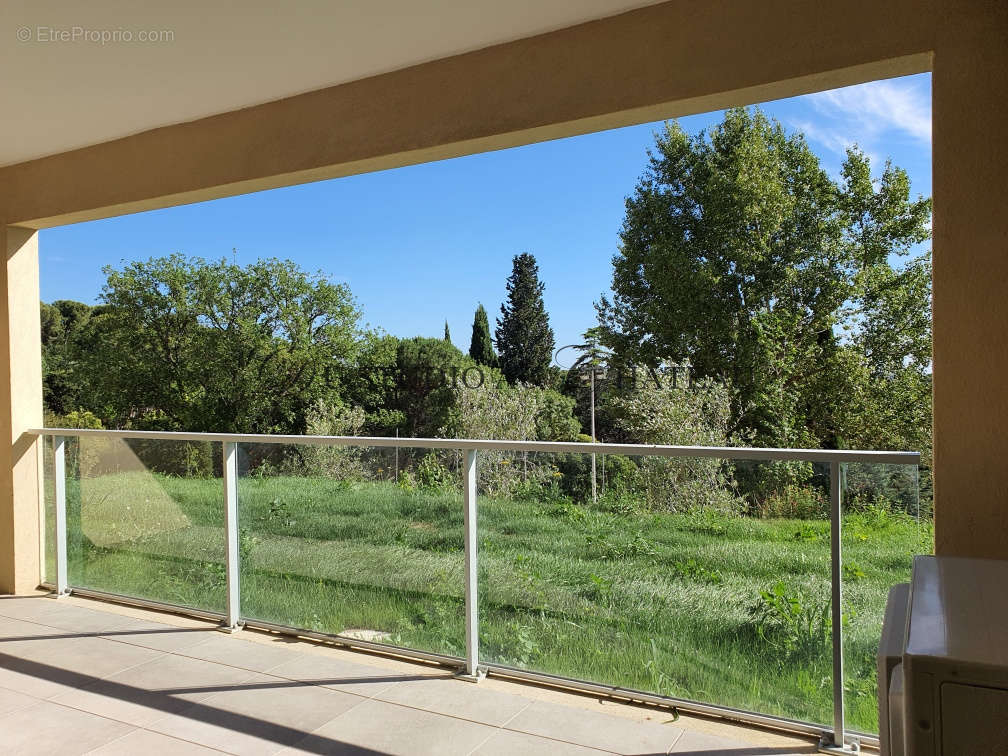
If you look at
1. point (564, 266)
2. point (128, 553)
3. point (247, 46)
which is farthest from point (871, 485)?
point (564, 266)

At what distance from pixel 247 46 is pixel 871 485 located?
253 cm

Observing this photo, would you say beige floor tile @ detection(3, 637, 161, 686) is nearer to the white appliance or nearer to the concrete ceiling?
the concrete ceiling

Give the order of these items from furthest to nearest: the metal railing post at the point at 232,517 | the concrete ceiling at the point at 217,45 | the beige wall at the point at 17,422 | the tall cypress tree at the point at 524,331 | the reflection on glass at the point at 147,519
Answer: the tall cypress tree at the point at 524,331
the beige wall at the point at 17,422
the reflection on glass at the point at 147,519
the metal railing post at the point at 232,517
the concrete ceiling at the point at 217,45

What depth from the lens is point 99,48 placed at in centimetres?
259

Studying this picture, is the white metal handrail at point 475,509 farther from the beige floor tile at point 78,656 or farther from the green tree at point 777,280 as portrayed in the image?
the green tree at point 777,280

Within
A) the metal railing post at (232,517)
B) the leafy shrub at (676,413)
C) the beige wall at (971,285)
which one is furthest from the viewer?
the leafy shrub at (676,413)

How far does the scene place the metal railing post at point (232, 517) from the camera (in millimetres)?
3500

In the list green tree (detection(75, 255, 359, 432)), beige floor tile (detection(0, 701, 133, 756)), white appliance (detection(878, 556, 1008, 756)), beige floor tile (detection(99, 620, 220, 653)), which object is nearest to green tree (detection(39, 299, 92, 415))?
green tree (detection(75, 255, 359, 432))

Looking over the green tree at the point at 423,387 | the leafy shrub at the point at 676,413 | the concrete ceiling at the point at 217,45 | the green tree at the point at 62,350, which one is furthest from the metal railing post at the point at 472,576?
the green tree at the point at 62,350

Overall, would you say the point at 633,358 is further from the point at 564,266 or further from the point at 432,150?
the point at 432,150

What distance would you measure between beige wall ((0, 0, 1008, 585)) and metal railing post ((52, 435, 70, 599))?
1.69 metres

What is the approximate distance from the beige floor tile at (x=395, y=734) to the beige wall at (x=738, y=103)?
5.04 ft

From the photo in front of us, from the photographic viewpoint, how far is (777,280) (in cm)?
1698

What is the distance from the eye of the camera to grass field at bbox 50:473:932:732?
2350 millimetres
